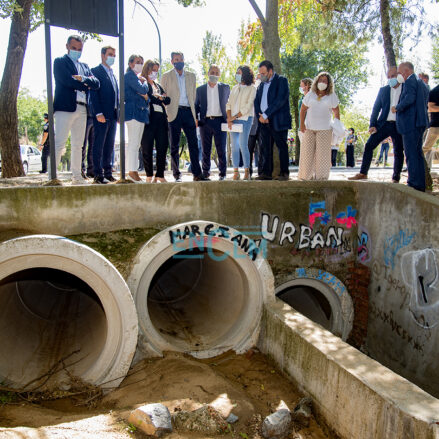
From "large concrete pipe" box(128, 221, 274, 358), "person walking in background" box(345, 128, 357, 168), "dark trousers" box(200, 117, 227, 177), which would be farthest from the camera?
"person walking in background" box(345, 128, 357, 168)

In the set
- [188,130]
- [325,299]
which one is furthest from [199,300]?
[188,130]

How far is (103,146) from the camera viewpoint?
668 centimetres

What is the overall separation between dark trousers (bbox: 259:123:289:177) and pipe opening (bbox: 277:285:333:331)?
2.26 meters

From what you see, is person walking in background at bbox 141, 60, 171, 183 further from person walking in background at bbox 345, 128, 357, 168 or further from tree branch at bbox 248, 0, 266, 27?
person walking in background at bbox 345, 128, 357, 168

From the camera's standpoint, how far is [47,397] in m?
4.48

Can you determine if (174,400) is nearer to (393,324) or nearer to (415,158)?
(393,324)

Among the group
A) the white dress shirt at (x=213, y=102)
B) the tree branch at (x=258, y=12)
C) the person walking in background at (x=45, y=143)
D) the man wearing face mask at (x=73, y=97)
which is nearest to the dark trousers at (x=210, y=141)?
the white dress shirt at (x=213, y=102)

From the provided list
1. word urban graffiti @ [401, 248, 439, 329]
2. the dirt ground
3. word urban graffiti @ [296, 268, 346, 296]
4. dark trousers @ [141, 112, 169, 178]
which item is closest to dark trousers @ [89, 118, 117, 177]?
dark trousers @ [141, 112, 169, 178]

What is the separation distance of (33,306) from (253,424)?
13.4ft

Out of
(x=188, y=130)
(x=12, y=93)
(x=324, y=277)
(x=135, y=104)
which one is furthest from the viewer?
(x=12, y=93)

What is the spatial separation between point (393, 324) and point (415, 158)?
271 centimetres

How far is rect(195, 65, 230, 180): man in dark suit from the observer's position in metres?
7.38

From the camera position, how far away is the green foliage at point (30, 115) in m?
42.2

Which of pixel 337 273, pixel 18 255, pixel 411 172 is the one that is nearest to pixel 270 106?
pixel 411 172
